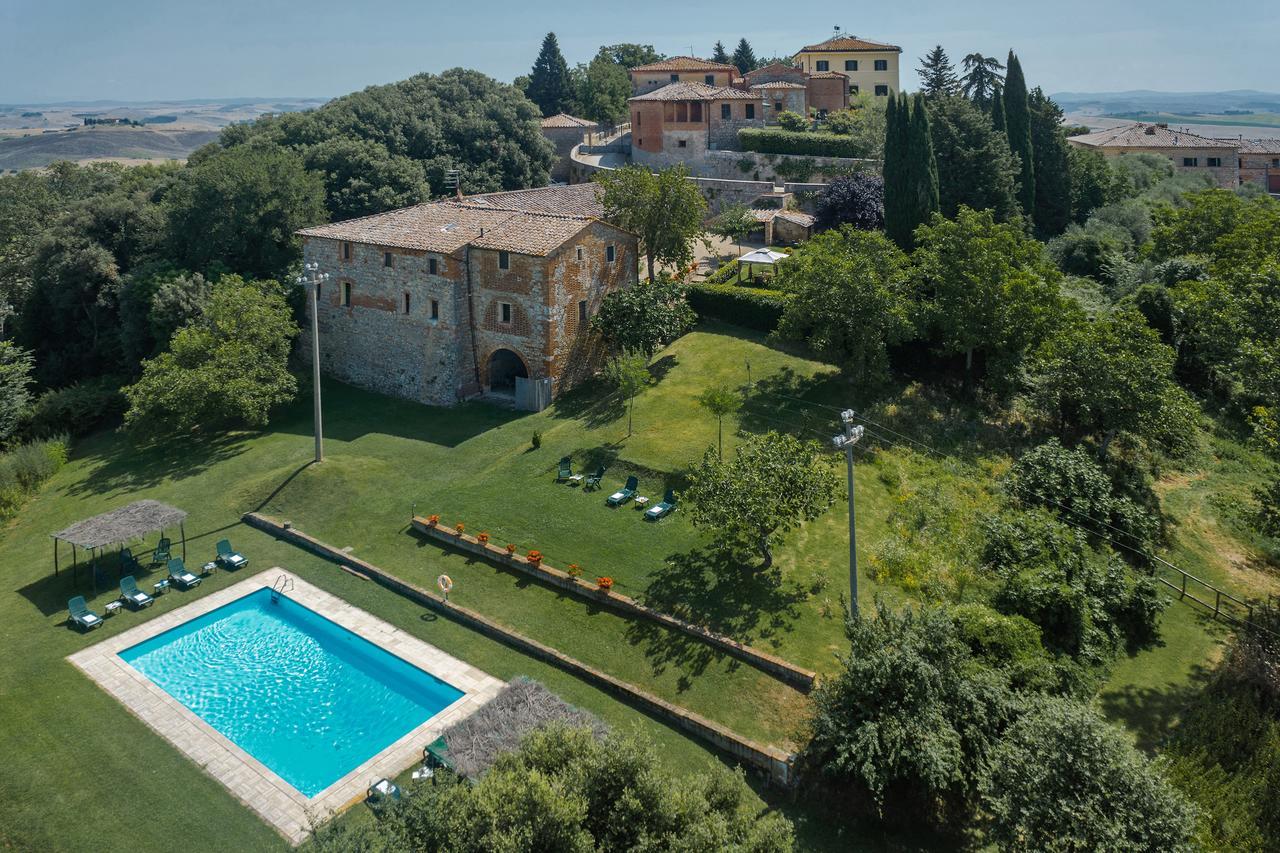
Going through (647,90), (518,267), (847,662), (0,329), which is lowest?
(847,662)

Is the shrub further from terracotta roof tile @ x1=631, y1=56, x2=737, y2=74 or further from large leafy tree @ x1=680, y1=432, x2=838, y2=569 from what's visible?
terracotta roof tile @ x1=631, y1=56, x2=737, y2=74

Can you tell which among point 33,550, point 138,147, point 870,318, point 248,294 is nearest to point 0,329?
point 248,294

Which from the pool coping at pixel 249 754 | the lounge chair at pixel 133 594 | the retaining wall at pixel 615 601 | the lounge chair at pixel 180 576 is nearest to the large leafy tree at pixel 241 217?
the lounge chair at pixel 180 576

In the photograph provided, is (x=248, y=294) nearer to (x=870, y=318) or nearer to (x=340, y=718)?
(x=340, y=718)

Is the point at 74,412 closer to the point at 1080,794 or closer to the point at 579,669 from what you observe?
the point at 579,669

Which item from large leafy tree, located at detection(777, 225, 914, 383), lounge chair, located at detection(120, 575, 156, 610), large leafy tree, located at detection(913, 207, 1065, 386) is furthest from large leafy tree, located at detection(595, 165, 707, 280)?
lounge chair, located at detection(120, 575, 156, 610)

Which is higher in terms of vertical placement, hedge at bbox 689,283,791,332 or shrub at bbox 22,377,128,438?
hedge at bbox 689,283,791,332
